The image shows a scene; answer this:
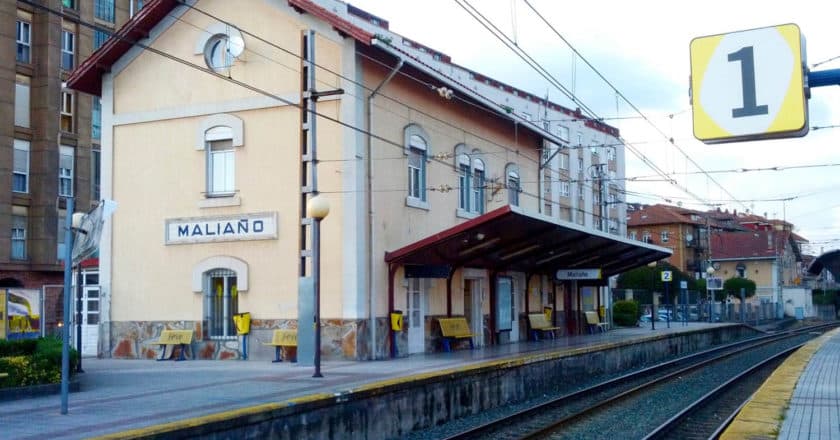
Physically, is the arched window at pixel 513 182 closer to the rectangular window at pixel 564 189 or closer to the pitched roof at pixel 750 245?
the rectangular window at pixel 564 189

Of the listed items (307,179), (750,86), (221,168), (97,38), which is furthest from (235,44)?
(97,38)

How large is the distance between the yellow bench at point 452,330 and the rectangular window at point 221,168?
5846 mm

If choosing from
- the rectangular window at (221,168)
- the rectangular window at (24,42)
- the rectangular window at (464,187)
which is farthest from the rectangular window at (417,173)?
the rectangular window at (24,42)

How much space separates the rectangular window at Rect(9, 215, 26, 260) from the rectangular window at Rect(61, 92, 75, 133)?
4368mm

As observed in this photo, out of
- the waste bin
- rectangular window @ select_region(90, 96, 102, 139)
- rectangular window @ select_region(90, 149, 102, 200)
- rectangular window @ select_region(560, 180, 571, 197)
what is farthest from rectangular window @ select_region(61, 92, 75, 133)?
rectangular window @ select_region(560, 180, 571, 197)

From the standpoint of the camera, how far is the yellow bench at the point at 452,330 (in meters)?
20.9

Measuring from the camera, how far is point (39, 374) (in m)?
13.0

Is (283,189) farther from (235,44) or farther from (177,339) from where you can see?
(177,339)

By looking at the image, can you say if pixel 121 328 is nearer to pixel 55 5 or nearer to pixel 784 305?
pixel 55 5

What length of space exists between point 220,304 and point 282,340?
2.33 metres

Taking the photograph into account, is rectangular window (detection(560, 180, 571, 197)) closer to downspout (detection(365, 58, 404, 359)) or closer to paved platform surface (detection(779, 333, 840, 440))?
paved platform surface (detection(779, 333, 840, 440))

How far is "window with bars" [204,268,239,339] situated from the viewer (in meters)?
19.8

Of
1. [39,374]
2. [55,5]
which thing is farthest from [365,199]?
[55,5]

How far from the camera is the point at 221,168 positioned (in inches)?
793
